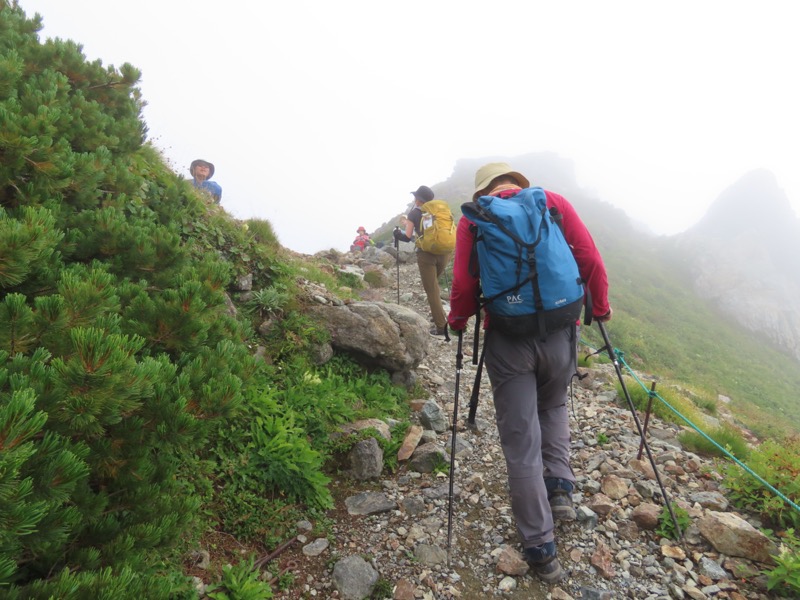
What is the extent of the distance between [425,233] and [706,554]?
265 inches

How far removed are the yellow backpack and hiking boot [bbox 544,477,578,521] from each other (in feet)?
17.9

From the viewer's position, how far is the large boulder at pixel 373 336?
6992 millimetres

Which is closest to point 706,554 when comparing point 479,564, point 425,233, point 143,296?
point 479,564

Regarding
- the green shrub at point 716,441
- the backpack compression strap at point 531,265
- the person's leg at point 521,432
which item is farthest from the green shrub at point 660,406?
the backpack compression strap at point 531,265

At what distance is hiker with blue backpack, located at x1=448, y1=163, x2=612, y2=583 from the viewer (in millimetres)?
3557

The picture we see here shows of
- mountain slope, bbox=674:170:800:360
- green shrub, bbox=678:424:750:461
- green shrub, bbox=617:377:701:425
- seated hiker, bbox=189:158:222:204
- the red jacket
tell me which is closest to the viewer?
the red jacket

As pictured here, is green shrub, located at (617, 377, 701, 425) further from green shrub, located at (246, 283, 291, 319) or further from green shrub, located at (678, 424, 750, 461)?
green shrub, located at (246, 283, 291, 319)

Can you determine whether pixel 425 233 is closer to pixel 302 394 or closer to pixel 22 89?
pixel 302 394

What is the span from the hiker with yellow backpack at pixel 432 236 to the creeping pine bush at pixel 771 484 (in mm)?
5006

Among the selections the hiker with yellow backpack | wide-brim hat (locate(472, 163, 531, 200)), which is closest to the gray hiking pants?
wide-brim hat (locate(472, 163, 531, 200))

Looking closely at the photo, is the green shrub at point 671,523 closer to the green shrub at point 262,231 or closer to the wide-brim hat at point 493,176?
the wide-brim hat at point 493,176

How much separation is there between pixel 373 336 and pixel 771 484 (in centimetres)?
522

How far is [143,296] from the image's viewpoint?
2758mm

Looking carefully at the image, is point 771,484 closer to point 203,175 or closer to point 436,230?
point 436,230
